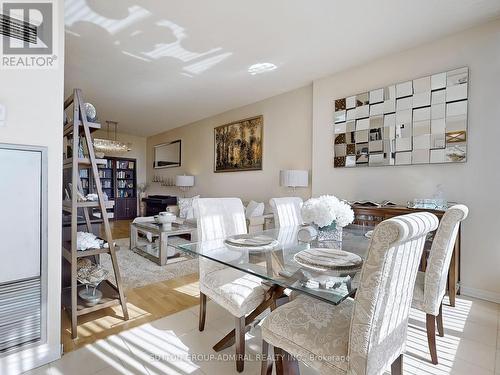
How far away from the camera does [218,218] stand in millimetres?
2018

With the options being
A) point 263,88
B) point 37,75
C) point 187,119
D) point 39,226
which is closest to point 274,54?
point 263,88

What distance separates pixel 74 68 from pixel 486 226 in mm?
4972

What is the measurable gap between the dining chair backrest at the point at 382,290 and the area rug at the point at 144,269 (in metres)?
2.43

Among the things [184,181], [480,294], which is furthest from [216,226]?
[184,181]

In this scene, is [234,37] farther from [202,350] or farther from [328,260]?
[202,350]

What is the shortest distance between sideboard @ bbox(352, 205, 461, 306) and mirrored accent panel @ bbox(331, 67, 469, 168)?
2.14ft

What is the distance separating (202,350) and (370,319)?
4.11 ft

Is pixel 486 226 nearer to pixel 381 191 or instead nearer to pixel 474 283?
pixel 474 283

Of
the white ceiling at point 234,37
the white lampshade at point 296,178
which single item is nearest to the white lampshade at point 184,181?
the white ceiling at point 234,37

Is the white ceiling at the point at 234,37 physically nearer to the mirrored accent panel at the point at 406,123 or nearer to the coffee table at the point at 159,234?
the mirrored accent panel at the point at 406,123

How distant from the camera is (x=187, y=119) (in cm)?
616

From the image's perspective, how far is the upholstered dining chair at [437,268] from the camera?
1438mm

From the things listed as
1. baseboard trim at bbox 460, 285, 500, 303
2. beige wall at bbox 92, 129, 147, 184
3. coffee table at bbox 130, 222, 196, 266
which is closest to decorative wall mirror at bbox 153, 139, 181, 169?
beige wall at bbox 92, 129, 147, 184

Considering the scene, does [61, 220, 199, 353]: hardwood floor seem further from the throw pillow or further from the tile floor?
the throw pillow
